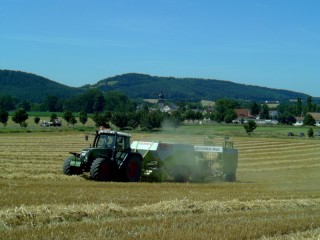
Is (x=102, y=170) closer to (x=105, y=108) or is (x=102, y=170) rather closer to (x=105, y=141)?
(x=105, y=141)

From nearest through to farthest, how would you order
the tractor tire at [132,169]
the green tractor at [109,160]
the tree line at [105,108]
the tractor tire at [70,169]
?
the green tractor at [109,160]
the tractor tire at [132,169]
the tractor tire at [70,169]
the tree line at [105,108]

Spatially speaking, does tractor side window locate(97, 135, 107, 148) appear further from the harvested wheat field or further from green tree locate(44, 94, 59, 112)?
green tree locate(44, 94, 59, 112)

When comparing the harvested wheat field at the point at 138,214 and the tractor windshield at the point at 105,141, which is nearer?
the harvested wheat field at the point at 138,214

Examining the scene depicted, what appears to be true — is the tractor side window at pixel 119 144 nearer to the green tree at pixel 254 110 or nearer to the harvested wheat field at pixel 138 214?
the harvested wheat field at pixel 138 214

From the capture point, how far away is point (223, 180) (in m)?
24.0

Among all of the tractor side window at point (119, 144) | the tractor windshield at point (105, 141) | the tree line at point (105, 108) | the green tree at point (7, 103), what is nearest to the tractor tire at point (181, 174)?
the tractor side window at point (119, 144)

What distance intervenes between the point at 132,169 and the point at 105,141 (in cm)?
161

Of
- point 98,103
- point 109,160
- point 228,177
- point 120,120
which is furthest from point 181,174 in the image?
point 98,103

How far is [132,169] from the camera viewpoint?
20047 mm

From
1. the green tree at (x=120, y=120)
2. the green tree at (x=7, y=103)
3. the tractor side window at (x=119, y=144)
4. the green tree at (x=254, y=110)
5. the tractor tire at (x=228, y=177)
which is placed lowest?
the tractor tire at (x=228, y=177)

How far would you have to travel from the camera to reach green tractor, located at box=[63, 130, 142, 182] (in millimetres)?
19188

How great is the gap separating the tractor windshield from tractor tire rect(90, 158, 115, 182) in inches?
40.8

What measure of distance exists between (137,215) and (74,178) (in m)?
8.78

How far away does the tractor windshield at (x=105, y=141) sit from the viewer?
2028cm
